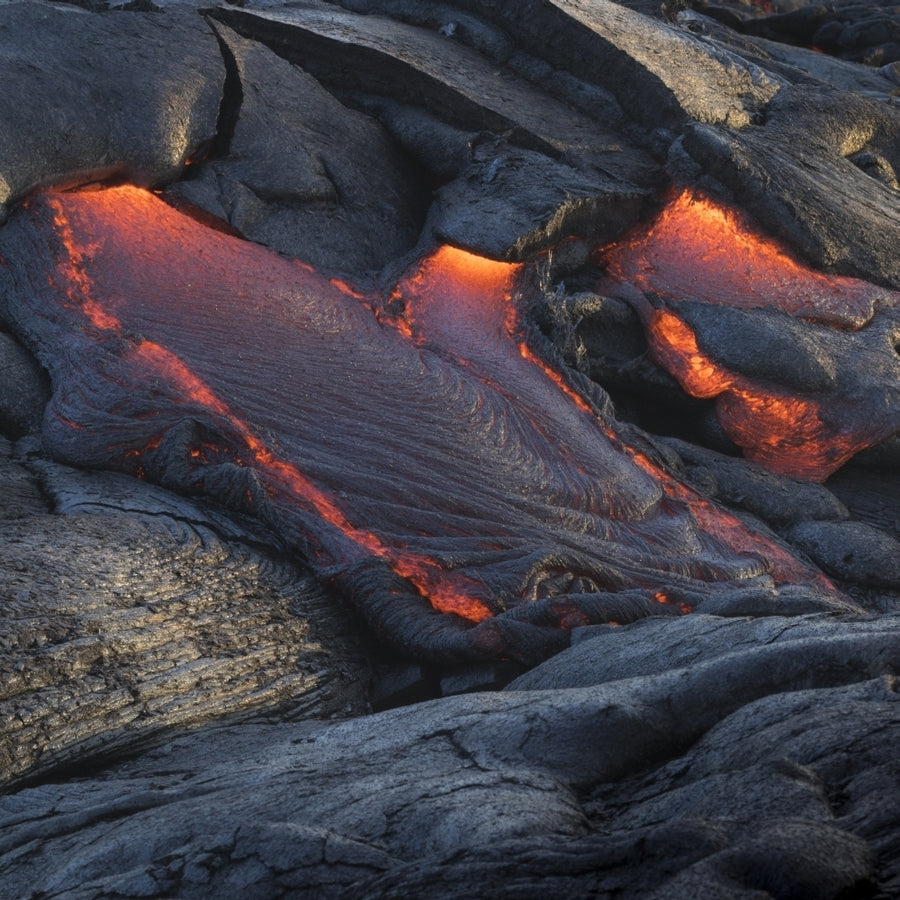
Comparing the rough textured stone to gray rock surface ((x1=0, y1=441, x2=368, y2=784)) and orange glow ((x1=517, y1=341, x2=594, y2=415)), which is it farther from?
orange glow ((x1=517, y1=341, x2=594, y2=415))

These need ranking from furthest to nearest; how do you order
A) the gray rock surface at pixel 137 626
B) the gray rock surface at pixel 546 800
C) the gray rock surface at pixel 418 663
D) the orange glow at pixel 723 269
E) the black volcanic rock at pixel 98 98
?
the orange glow at pixel 723 269 → the black volcanic rock at pixel 98 98 → the gray rock surface at pixel 137 626 → the gray rock surface at pixel 418 663 → the gray rock surface at pixel 546 800

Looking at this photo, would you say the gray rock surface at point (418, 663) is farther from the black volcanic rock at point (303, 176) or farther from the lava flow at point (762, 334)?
the lava flow at point (762, 334)

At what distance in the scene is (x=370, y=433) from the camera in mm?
5855

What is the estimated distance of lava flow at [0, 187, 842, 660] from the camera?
17.4ft

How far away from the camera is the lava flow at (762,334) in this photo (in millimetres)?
7242

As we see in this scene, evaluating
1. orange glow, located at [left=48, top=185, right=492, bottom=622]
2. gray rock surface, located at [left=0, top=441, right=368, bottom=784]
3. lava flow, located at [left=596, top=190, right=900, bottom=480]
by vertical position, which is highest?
lava flow, located at [left=596, top=190, right=900, bottom=480]

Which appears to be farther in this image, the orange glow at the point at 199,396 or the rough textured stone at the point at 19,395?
the rough textured stone at the point at 19,395

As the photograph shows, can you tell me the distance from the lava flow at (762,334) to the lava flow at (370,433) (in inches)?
39.8

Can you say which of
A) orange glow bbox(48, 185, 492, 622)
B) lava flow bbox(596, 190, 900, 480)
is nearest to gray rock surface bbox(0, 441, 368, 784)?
orange glow bbox(48, 185, 492, 622)

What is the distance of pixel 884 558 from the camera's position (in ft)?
21.6

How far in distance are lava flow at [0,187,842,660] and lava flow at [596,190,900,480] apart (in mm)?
1012

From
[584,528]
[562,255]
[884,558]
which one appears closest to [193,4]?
[562,255]

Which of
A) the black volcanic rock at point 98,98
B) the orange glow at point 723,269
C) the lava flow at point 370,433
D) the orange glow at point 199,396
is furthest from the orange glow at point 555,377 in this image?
the black volcanic rock at point 98,98

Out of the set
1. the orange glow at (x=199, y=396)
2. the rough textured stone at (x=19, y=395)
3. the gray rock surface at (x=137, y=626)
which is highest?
Result: the orange glow at (x=199, y=396)
